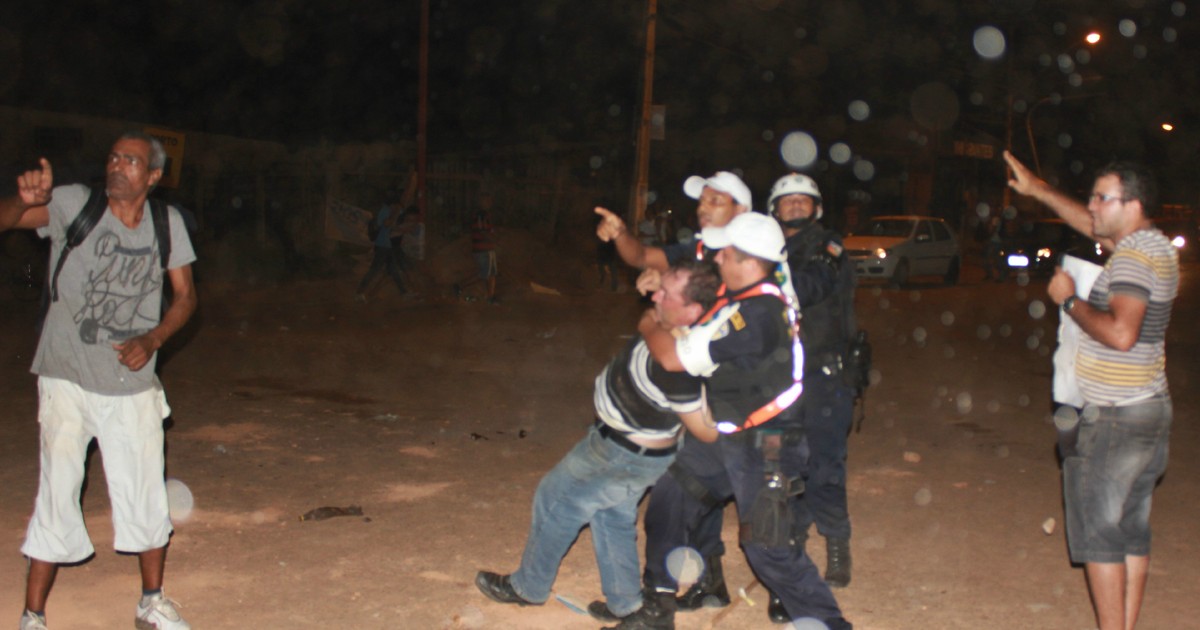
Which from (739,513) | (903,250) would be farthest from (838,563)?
(903,250)

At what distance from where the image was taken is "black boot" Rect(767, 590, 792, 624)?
477 cm

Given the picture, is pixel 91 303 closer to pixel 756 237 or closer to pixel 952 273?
pixel 756 237

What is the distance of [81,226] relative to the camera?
408 cm

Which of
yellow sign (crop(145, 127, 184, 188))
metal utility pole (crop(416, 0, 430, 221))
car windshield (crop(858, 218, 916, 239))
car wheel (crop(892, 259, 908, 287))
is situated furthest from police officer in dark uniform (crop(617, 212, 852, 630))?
car windshield (crop(858, 218, 916, 239))

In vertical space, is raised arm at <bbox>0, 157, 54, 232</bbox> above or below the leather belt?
above

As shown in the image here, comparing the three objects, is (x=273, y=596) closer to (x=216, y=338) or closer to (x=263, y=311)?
(x=216, y=338)

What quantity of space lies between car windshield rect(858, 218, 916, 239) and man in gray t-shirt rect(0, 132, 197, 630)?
21.1m

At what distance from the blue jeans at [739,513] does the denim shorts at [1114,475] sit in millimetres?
942

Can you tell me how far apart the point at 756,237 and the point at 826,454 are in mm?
1469

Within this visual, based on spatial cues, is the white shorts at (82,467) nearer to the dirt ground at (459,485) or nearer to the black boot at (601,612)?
the dirt ground at (459,485)

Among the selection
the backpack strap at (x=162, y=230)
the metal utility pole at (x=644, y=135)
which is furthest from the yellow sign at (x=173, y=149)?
the backpack strap at (x=162, y=230)

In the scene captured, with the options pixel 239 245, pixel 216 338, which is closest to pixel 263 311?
pixel 216 338

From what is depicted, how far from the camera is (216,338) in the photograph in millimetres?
12703

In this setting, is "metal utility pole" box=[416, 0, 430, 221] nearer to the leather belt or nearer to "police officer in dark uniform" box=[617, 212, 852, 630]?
the leather belt
